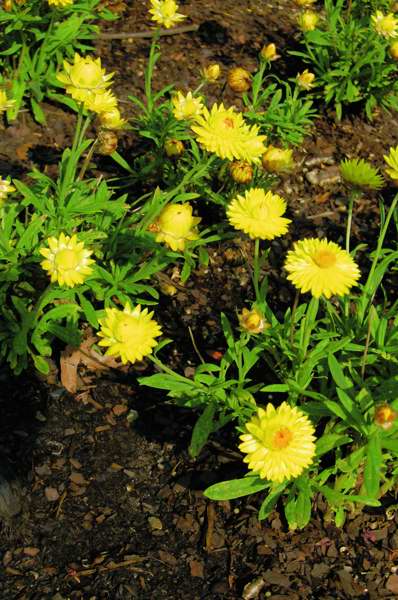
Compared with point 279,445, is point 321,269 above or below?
above

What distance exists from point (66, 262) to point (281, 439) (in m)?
0.86

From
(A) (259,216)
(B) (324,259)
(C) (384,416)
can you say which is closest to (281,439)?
(C) (384,416)

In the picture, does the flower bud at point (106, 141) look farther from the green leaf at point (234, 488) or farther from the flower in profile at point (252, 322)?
the green leaf at point (234, 488)

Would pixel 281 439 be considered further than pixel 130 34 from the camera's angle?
No

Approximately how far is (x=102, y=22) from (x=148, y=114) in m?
1.39

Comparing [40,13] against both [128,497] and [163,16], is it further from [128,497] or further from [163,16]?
[128,497]

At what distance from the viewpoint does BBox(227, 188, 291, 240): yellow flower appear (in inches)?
100

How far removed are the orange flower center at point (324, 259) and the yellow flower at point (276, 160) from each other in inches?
29.2

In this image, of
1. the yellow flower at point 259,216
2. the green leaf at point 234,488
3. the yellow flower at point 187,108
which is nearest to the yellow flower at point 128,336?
the yellow flower at point 259,216

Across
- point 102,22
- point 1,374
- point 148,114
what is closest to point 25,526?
point 1,374

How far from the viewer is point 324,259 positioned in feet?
7.83

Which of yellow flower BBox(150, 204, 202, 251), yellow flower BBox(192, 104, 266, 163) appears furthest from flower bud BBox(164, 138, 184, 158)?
yellow flower BBox(150, 204, 202, 251)

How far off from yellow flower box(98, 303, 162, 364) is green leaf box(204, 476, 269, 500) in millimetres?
557

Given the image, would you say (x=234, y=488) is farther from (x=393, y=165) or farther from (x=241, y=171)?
(x=241, y=171)
